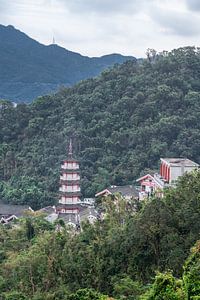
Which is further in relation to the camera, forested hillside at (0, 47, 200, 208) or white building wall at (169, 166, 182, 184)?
forested hillside at (0, 47, 200, 208)

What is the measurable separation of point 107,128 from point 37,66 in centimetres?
11070

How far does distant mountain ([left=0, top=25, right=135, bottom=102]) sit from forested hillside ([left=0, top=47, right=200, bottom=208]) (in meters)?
89.3

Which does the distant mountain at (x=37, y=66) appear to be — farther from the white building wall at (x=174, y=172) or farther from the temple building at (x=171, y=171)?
the white building wall at (x=174, y=172)

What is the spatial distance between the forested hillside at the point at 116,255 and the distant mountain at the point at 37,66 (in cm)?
12396

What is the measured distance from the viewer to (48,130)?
48.9 m

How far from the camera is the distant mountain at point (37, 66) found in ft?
476

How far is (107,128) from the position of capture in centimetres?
4572

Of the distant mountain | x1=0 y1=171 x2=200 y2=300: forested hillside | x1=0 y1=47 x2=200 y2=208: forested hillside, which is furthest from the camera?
the distant mountain

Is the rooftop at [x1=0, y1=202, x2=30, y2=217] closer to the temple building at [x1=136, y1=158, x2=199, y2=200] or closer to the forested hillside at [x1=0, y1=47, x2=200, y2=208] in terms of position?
the forested hillside at [x1=0, y1=47, x2=200, y2=208]

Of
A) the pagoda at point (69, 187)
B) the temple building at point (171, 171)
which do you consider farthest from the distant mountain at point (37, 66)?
the temple building at point (171, 171)

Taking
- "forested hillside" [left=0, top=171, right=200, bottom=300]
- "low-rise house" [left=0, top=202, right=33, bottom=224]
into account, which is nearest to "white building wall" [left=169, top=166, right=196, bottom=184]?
"forested hillside" [left=0, top=171, right=200, bottom=300]

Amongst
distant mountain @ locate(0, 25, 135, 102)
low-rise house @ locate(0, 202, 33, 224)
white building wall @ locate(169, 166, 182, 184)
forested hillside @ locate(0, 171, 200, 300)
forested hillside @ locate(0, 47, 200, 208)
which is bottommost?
low-rise house @ locate(0, 202, 33, 224)

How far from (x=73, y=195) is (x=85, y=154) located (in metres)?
9.43

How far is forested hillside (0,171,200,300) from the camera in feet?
49.3
